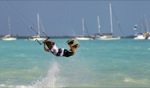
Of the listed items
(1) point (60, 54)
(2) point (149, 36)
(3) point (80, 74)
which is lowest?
(2) point (149, 36)

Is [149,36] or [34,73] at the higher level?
[34,73]

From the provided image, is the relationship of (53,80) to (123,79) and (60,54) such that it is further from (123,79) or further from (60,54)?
(60,54)

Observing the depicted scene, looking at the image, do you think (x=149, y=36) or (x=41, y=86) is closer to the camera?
(x=41, y=86)

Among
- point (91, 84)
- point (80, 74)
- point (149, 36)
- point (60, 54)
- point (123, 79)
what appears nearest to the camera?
point (60, 54)

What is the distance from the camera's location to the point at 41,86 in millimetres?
22391

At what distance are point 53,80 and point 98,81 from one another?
98.7 inches

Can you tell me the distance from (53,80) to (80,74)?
A: 13.0 ft

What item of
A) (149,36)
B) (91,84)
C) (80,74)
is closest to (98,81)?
(91,84)

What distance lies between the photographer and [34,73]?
28891 millimetres

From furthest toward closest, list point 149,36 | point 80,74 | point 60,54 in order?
point 149,36 → point 80,74 → point 60,54

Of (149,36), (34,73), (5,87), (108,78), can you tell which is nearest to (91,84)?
(108,78)

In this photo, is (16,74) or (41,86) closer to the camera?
(41,86)

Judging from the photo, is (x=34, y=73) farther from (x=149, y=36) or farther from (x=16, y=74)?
(x=149, y=36)

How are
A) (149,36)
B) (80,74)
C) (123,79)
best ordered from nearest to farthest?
(123,79) < (80,74) < (149,36)
